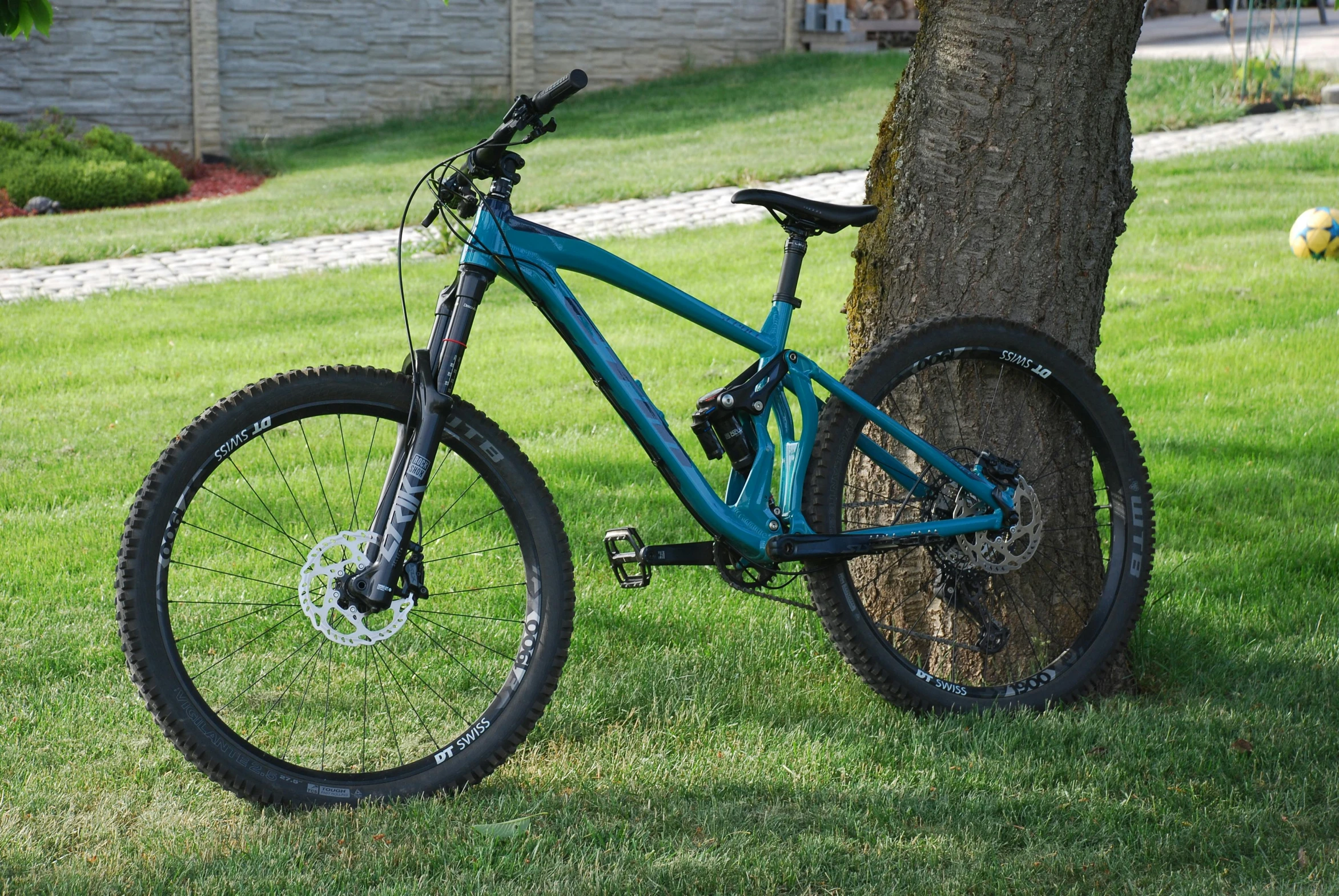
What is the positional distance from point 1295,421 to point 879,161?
3061 millimetres

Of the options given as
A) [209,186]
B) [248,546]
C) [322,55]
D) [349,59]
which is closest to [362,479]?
[248,546]

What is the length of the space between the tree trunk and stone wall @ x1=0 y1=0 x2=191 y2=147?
49.9ft

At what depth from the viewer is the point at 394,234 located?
12.3m

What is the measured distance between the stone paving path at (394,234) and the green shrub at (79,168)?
13.0 ft

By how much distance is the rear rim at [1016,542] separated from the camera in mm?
3613

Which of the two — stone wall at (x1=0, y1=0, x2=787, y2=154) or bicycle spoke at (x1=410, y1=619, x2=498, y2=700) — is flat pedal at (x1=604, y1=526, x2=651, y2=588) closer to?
bicycle spoke at (x1=410, y1=619, x2=498, y2=700)

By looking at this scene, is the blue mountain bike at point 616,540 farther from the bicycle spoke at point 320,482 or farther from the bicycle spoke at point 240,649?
the bicycle spoke at point 320,482

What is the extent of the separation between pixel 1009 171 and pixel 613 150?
1344 cm

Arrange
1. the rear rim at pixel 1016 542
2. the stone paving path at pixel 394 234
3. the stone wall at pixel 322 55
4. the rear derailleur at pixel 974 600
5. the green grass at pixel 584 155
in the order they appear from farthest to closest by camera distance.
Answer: the stone wall at pixel 322 55
the green grass at pixel 584 155
the stone paving path at pixel 394 234
the rear rim at pixel 1016 542
the rear derailleur at pixel 974 600

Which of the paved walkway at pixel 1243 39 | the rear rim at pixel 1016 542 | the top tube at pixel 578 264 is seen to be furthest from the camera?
the paved walkway at pixel 1243 39

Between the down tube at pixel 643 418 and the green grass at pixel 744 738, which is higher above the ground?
the down tube at pixel 643 418

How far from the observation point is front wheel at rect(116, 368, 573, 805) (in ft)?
9.38

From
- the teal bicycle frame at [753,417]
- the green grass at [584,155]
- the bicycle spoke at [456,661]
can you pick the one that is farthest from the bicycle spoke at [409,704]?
the green grass at [584,155]

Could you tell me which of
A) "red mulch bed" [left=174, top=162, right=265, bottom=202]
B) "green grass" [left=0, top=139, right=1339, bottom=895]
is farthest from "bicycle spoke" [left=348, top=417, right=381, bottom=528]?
"red mulch bed" [left=174, top=162, right=265, bottom=202]
